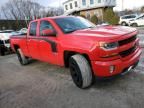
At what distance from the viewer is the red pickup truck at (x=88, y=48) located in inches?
161

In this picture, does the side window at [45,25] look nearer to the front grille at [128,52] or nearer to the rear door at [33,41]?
the rear door at [33,41]

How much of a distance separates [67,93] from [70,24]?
6.39ft

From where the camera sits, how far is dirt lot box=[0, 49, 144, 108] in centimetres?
397

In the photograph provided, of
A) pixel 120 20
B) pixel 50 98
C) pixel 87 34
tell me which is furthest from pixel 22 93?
pixel 120 20

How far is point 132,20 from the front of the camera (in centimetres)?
2630

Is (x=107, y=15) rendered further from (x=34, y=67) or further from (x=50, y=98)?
(x=50, y=98)

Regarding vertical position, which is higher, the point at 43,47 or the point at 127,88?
the point at 43,47

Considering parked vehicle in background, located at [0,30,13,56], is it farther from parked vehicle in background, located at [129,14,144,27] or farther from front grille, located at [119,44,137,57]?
parked vehicle in background, located at [129,14,144,27]

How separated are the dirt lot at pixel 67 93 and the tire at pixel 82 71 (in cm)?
21

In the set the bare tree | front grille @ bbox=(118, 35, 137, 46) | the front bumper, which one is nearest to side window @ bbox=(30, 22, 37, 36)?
the front bumper

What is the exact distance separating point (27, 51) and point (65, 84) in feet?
8.77

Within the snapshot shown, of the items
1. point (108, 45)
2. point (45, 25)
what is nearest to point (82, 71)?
point (108, 45)

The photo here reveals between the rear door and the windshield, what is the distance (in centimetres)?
105

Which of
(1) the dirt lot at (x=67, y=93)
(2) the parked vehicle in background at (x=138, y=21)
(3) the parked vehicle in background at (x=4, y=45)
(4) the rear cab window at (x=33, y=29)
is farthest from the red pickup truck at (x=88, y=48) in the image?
(2) the parked vehicle in background at (x=138, y=21)
